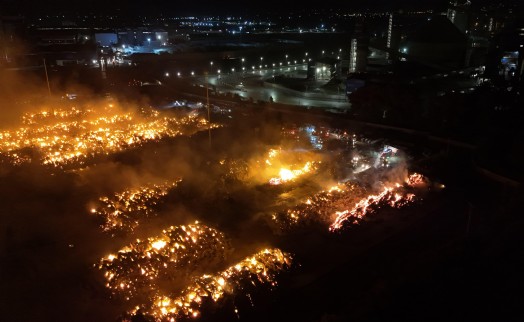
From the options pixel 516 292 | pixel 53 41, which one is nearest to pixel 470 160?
pixel 516 292

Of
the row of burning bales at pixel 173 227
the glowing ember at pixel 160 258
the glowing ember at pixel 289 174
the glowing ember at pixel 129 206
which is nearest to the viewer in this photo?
the row of burning bales at pixel 173 227

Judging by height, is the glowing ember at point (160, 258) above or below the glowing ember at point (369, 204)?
below

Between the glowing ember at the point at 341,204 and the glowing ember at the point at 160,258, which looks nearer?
the glowing ember at the point at 160,258

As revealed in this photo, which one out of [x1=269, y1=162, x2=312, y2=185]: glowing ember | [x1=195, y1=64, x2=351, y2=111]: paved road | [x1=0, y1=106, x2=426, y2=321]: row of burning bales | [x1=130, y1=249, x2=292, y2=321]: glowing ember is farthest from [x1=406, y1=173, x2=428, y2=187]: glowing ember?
[x1=195, y1=64, x2=351, y2=111]: paved road

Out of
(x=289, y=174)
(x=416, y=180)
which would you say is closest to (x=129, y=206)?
(x=289, y=174)

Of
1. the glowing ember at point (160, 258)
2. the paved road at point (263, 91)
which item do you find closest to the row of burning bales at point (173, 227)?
the glowing ember at point (160, 258)

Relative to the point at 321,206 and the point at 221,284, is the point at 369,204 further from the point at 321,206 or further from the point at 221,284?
the point at 221,284

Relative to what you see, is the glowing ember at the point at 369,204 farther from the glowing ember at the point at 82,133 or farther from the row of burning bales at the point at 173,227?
the glowing ember at the point at 82,133
